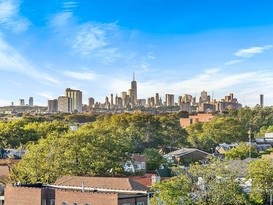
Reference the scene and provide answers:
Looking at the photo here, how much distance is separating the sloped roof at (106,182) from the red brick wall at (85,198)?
6.75 ft

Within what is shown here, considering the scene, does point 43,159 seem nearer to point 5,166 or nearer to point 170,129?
point 5,166

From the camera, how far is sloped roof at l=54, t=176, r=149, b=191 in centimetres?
3087

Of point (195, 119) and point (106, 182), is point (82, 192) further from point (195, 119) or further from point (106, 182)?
point (195, 119)

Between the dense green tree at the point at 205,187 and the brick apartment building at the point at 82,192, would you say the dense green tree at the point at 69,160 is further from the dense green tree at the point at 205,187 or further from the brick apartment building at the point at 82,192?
the dense green tree at the point at 205,187

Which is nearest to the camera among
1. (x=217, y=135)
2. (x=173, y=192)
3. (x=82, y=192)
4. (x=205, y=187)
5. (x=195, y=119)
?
(x=173, y=192)

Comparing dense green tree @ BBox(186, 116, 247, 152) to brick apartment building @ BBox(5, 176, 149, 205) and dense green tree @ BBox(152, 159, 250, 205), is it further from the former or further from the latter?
dense green tree @ BBox(152, 159, 250, 205)

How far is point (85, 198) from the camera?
98.1 feet

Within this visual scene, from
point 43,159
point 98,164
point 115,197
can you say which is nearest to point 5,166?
point 43,159

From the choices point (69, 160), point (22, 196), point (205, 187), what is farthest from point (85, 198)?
point (69, 160)

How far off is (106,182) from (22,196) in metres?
6.14

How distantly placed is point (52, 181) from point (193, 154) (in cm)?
3537

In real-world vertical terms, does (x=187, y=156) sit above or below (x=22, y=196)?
below

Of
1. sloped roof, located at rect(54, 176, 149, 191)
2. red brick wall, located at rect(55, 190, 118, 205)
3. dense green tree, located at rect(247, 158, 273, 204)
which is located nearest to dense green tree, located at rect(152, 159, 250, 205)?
red brick wall, located at rect(55, 190, 118, 205)

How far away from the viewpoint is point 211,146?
88125 millimetres
